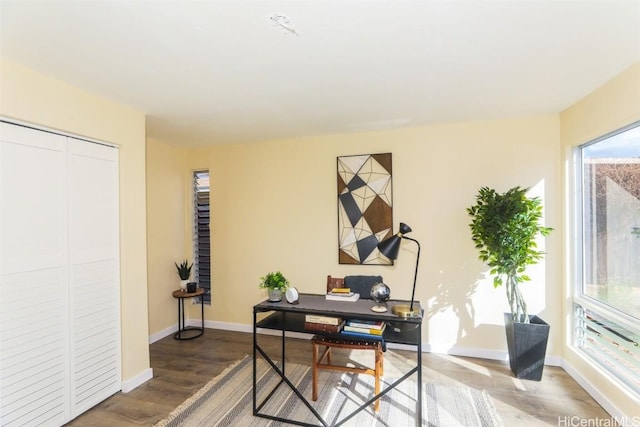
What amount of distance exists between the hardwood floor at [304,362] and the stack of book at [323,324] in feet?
3.76

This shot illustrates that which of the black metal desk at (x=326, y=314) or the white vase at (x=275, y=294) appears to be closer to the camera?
the black metal desk at (x=326, y=314)

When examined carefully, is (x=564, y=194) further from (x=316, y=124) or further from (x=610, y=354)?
(x=316, y=124)

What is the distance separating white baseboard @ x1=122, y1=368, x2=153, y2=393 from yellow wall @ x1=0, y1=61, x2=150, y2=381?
1.4 inches

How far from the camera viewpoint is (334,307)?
2232 mm

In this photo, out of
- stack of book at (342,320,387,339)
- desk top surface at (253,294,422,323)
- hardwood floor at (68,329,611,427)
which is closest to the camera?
desk top surface at (253,294,422,323)

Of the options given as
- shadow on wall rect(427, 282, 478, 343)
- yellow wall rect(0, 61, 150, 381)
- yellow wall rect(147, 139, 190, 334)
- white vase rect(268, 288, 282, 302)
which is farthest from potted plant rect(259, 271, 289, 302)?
yellow wall rect(147, 139, 190, 334)

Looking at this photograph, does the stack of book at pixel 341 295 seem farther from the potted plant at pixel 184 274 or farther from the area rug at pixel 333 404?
the potted plant at pixel 184 274

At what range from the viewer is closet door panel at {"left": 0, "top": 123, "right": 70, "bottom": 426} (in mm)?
1914

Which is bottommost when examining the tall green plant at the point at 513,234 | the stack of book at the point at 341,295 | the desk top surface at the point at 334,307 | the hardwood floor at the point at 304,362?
the hardwood floor at the point at 304,362

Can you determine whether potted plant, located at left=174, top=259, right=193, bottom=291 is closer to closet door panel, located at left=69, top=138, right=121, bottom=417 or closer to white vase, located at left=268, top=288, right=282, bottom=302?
closet door panel, located at left=69, top=138, right=121, bottom=417

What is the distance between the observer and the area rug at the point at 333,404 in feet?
7.22

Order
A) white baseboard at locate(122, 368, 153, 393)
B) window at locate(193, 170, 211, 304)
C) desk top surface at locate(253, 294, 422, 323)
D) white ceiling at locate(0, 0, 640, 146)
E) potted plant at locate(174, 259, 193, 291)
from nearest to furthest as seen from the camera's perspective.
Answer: white ceiling at locate(0, 0, 640, 146), desk top surface at locate(253, 294, 422, 323), white baseboard at locate(122, 368, 153, 393), potted plant at locate(174, 259, 193, 291), window at locate(193, 170, 211, 304)

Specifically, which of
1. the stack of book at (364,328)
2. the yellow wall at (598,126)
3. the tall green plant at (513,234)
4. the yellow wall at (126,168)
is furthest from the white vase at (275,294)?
the yellow wall at (598,126)

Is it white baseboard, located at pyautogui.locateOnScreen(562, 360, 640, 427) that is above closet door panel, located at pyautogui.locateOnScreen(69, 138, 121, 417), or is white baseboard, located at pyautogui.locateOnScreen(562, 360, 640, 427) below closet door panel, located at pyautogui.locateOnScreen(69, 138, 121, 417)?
below
